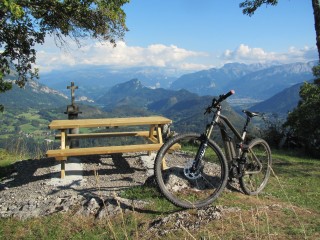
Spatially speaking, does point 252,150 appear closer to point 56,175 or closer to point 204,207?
point 204,207

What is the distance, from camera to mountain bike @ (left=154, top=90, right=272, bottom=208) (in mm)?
5477

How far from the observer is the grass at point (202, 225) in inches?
176

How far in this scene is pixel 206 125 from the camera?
5.57m

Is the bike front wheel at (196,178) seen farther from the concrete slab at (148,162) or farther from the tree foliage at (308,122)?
the tree foliage at (308,122)

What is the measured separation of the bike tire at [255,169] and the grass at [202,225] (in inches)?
6.9

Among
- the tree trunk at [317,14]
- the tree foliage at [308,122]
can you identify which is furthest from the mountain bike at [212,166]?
the tree foliage at [308,122]

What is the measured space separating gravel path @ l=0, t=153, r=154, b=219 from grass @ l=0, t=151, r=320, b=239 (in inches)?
10.0

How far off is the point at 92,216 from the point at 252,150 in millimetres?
2841

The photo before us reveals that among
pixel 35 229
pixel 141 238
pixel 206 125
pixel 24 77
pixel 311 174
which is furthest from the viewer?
pixel 24 77

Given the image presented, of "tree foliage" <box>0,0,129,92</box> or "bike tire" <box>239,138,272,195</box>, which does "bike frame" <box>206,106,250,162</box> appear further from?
"tree foliage" <box>0,0,129,92</box>

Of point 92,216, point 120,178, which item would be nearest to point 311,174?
point 120,178

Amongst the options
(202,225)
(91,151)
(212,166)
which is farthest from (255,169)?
(91,151)

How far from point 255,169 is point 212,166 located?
805 millimetres

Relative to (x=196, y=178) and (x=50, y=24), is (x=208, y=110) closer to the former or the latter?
(x=196, y=178)
